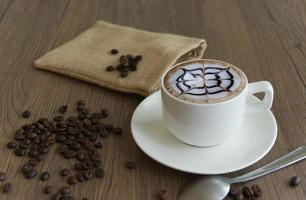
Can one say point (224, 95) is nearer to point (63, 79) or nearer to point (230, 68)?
point (230, 68)

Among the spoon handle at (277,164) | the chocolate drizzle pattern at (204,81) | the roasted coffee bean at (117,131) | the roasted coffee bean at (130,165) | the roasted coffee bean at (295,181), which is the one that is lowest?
the roasted coffee bean at (117,131)

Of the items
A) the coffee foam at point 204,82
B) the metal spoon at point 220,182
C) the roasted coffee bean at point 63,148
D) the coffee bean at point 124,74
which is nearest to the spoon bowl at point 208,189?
the metal spoon at point 220,182

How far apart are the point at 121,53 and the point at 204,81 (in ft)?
1.25

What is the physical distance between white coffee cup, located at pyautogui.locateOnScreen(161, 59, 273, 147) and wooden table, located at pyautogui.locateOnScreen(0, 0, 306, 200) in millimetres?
66

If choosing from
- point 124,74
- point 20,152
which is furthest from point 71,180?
point 124,74

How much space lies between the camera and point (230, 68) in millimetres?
765

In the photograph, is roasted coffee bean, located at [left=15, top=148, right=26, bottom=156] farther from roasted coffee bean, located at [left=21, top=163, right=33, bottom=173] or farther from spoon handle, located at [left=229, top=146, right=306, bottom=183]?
spoon handle, located at [left=229, top=146, right=306, bottom=183]

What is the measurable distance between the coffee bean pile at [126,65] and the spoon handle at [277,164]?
383 millimetres

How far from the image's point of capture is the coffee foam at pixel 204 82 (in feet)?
2.29

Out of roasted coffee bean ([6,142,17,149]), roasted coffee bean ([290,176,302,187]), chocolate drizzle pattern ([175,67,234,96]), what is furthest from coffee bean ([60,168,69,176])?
roasted coffee bean ([290,176,302,187])

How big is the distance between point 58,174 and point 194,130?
0.75ft

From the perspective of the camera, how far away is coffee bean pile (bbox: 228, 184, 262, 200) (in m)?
0.67

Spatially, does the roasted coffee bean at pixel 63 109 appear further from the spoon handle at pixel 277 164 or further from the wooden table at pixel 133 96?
the spoon handle at pixel 277 164

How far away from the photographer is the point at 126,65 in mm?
1005
